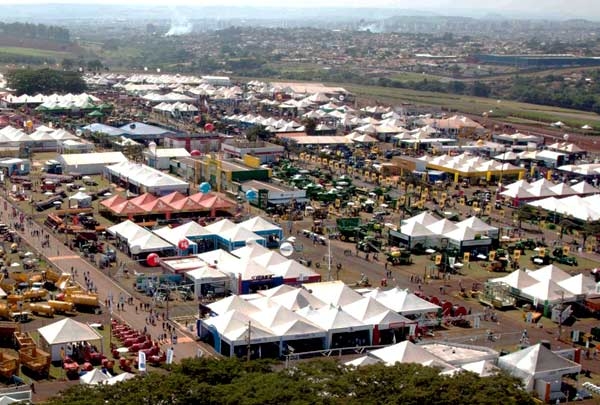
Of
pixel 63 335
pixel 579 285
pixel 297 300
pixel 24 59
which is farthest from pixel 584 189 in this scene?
pixel 24 59

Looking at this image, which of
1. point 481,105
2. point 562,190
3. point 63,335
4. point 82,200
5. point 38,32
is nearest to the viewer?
point 63,335

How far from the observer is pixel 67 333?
862 inches

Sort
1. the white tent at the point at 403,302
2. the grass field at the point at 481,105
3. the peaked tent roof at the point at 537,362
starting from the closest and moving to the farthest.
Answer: the peaked tent roof at the point at 537,362
the white tent at the point at 403,302
the grass field at the point at 481,105

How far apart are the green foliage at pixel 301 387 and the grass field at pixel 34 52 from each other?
362ft

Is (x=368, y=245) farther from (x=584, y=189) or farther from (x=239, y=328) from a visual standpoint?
(x=584, y=189)

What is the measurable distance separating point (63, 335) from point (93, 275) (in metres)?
6.95

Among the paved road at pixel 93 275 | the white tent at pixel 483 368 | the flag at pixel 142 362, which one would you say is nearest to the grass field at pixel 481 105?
the paved road at pixel 93 275

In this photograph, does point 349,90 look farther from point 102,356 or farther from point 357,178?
point 102,356

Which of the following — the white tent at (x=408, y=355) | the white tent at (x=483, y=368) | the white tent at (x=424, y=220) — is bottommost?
the white tent at (x=424, y=220)

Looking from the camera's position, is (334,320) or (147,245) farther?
(147,245)

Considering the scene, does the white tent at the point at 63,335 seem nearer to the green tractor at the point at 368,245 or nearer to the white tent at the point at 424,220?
the green tractor at the point at 368,245

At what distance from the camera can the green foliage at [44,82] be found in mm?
76125

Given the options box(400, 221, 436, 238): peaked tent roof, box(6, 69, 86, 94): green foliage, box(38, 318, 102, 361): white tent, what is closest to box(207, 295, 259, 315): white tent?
box(38, 318, 102, 361): white tent

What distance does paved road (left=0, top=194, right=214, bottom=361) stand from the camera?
2297cm
